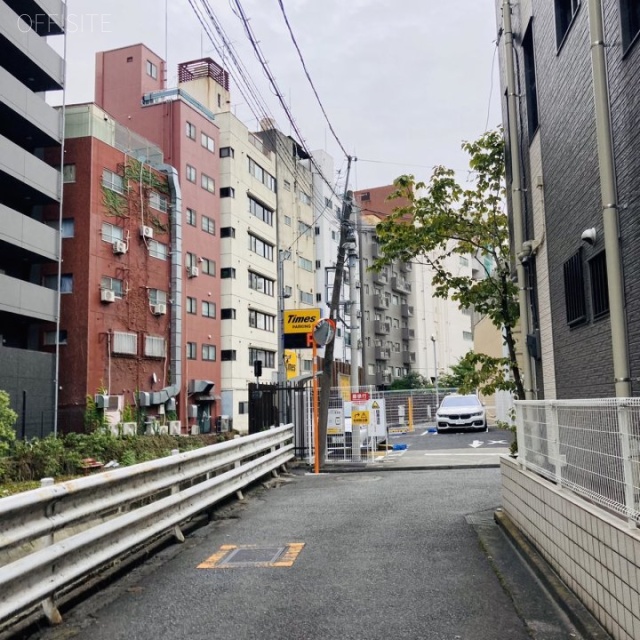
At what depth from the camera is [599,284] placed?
7.85 metres

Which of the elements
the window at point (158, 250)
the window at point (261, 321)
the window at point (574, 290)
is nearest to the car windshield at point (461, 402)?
the window at point (158, 250)

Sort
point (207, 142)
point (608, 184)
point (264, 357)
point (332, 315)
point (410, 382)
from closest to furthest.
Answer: point (608, 184) → point (332, 315) → point (207, 142) → point (264, 357) → point (410, 382)

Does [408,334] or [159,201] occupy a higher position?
[159,201]

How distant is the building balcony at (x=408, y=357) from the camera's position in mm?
67812

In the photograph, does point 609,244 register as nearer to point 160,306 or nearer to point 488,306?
point 488,306

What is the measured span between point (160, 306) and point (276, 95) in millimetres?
23952

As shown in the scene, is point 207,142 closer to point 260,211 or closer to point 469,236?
point 260,211

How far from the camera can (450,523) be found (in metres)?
7.88

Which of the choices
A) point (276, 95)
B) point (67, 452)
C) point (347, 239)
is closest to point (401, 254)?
point (276, 95)

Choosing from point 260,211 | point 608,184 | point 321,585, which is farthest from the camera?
point 260,211

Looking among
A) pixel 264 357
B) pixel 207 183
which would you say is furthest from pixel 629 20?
pixel 264 357

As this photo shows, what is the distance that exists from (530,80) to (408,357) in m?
57.8

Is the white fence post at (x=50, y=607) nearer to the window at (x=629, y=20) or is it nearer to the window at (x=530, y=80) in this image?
the window at (x=629, y=20)

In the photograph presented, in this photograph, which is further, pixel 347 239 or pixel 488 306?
pixel 347 239
